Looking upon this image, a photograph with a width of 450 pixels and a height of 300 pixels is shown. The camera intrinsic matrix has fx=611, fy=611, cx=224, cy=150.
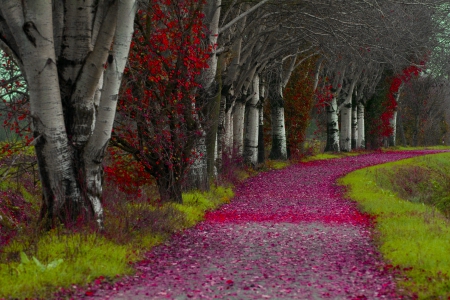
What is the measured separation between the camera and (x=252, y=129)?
28.1 m

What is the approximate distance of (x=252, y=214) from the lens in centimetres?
1584

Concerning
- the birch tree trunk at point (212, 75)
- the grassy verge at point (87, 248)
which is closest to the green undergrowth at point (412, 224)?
the grassy verge at point (87, 248)

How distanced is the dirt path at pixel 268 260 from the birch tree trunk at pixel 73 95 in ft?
5.56

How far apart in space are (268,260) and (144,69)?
609 cm

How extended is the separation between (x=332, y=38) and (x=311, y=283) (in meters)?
14.2

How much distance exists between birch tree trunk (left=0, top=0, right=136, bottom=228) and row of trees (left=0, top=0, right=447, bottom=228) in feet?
0.06

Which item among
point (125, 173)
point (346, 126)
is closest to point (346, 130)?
point (346, 126)

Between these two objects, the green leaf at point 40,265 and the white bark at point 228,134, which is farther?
the white bark at point 228,134

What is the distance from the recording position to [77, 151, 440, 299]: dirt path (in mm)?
7684

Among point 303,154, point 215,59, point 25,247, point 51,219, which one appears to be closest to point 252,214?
point 215,59

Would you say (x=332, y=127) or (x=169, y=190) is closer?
(x=169, y=190)

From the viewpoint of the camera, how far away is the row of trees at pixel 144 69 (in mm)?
9719

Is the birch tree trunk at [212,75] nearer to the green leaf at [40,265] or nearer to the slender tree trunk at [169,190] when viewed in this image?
the slender tree trunk at [169,190]

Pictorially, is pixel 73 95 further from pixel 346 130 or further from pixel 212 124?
pixel 346 130
